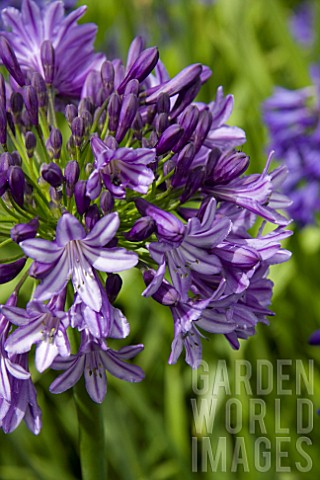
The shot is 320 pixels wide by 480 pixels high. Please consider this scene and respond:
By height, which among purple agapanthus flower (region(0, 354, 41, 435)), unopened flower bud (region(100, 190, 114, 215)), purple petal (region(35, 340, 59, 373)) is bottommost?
purple agapanthus flower (region(0, 354, 41, 435))

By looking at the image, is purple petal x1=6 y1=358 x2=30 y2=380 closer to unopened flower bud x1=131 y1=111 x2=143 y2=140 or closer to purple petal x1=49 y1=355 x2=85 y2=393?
purple petal x1=49 y1=355 x2=85 y2=393

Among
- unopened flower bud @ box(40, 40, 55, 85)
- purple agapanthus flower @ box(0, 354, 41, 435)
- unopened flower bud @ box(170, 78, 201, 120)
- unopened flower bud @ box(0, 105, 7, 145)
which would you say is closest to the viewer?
purple agapanthus flower @ box(0, 354, 41, 435)

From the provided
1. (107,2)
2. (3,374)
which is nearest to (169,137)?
(3,374)

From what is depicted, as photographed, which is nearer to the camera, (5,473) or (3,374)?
(3,374)

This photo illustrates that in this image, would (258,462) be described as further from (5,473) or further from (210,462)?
(5,473)

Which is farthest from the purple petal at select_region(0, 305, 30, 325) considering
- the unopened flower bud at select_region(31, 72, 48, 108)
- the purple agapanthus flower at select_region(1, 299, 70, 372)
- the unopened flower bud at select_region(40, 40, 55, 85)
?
the unopened flower bud at select_region(40, 40, 55, 85)

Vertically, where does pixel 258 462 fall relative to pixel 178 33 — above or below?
below
